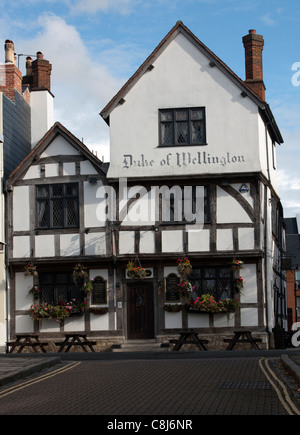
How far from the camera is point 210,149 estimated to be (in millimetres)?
28234

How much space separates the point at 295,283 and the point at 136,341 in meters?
45.5

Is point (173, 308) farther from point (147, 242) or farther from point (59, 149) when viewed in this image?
point (59, 149)

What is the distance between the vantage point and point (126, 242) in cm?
2850

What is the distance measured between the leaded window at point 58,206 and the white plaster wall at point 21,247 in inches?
29.3

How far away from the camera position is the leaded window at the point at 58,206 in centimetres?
2922

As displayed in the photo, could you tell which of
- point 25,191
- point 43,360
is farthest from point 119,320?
point 43,360

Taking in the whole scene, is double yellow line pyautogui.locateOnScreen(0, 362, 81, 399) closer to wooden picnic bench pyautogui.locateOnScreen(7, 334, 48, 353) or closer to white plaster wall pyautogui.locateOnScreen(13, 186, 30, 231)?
wooden picnic bench pyautogui.locateOnScreen(7, 334, 48, 353)

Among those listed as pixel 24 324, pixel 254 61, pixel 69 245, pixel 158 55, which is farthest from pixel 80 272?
pixel 254 61

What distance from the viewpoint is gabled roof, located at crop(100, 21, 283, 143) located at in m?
28.4

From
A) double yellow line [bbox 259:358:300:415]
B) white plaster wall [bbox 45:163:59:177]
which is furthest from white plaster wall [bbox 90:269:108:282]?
double yellow line [bbox 259:358:300:415]

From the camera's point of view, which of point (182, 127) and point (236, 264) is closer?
point (236, 264)

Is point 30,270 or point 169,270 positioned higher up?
point 30,270

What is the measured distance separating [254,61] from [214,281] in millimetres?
8794

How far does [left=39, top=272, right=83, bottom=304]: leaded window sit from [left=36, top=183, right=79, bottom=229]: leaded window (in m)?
1.87
